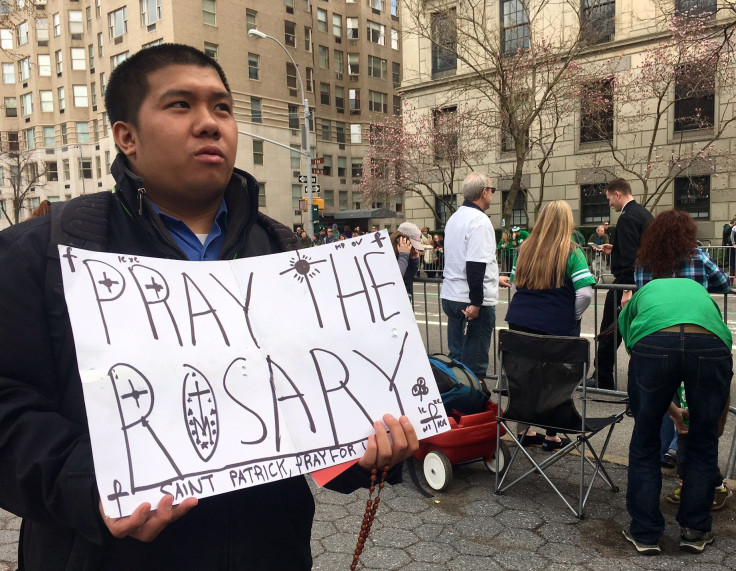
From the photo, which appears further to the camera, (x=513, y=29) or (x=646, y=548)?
(x=513, y=29)

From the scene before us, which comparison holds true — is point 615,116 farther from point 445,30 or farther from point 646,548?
point 646,548

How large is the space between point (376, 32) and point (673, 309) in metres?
59.6

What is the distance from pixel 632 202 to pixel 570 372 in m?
3.75

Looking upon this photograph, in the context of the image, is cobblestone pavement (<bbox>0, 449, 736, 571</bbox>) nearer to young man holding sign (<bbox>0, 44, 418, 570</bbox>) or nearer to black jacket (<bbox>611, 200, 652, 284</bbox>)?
young man holding sign (<bbox>0, 44, 418, 570</bbox>)

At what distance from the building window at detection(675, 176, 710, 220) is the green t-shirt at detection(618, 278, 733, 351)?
22.6m

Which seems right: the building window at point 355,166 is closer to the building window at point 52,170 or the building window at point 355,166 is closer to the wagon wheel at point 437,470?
the building window at point 52,170

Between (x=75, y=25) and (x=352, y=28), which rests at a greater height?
(x=75, y=25)

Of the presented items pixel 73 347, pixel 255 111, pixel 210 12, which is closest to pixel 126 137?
Answer: pixel 73 347

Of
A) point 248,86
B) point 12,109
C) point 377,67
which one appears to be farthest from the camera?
point 12,109

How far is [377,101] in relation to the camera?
189ft

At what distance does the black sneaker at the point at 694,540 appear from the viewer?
3400 millimetres

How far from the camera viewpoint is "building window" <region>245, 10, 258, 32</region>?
46.7 meters

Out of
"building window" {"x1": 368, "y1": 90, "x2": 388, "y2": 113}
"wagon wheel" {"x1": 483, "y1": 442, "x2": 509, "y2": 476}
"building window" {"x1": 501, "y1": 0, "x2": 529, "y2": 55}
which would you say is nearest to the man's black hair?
"wagon wheel" {"x1": 483, "y1": 442, "x2": 509, "y2": 476}

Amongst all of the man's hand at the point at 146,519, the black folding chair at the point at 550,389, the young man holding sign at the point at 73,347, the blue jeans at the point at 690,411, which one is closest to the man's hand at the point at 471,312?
the black folding chair at the point at 550,389
